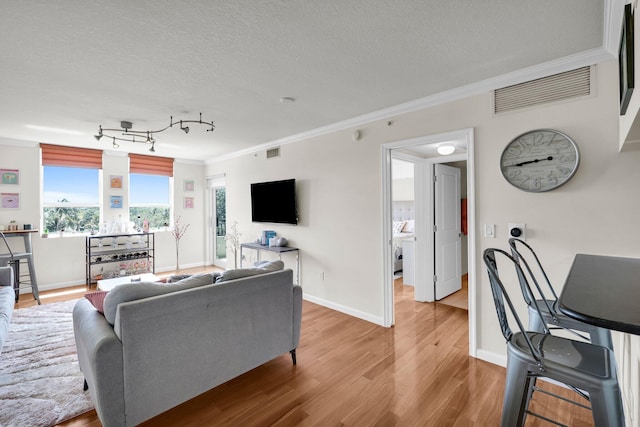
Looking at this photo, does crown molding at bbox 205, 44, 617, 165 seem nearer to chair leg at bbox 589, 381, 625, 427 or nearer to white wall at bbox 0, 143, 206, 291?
chair leg at bbox 589, 381, 625, 427

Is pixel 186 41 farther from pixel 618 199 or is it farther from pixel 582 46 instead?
pixel 618 199

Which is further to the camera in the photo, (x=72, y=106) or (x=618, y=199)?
(x=72, y=106)

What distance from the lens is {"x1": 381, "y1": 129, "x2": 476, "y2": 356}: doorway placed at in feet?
9.00

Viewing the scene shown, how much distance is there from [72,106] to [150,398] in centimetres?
306

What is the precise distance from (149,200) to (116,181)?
71 cm

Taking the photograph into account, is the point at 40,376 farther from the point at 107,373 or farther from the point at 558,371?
the point at 558,371

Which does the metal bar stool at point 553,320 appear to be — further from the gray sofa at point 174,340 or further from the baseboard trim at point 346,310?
the baseboard trim at point 346,310

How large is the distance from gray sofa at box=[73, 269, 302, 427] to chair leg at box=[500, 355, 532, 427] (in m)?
1.68

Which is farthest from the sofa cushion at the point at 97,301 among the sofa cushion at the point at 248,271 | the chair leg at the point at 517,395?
the chair leg at the point at 517,395

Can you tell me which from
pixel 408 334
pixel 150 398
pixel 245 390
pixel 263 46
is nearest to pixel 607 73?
pixel 263 46

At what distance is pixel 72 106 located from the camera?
3.17 m

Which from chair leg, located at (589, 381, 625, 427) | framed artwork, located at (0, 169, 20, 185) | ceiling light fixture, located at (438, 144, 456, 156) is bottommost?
chair leg, located at (589, 381, 625, 427)

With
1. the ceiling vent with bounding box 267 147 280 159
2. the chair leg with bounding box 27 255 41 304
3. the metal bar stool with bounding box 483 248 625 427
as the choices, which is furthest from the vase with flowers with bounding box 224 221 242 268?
the metal bar stool with bounding box 483 248 625 427

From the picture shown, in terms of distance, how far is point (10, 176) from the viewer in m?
4.72
